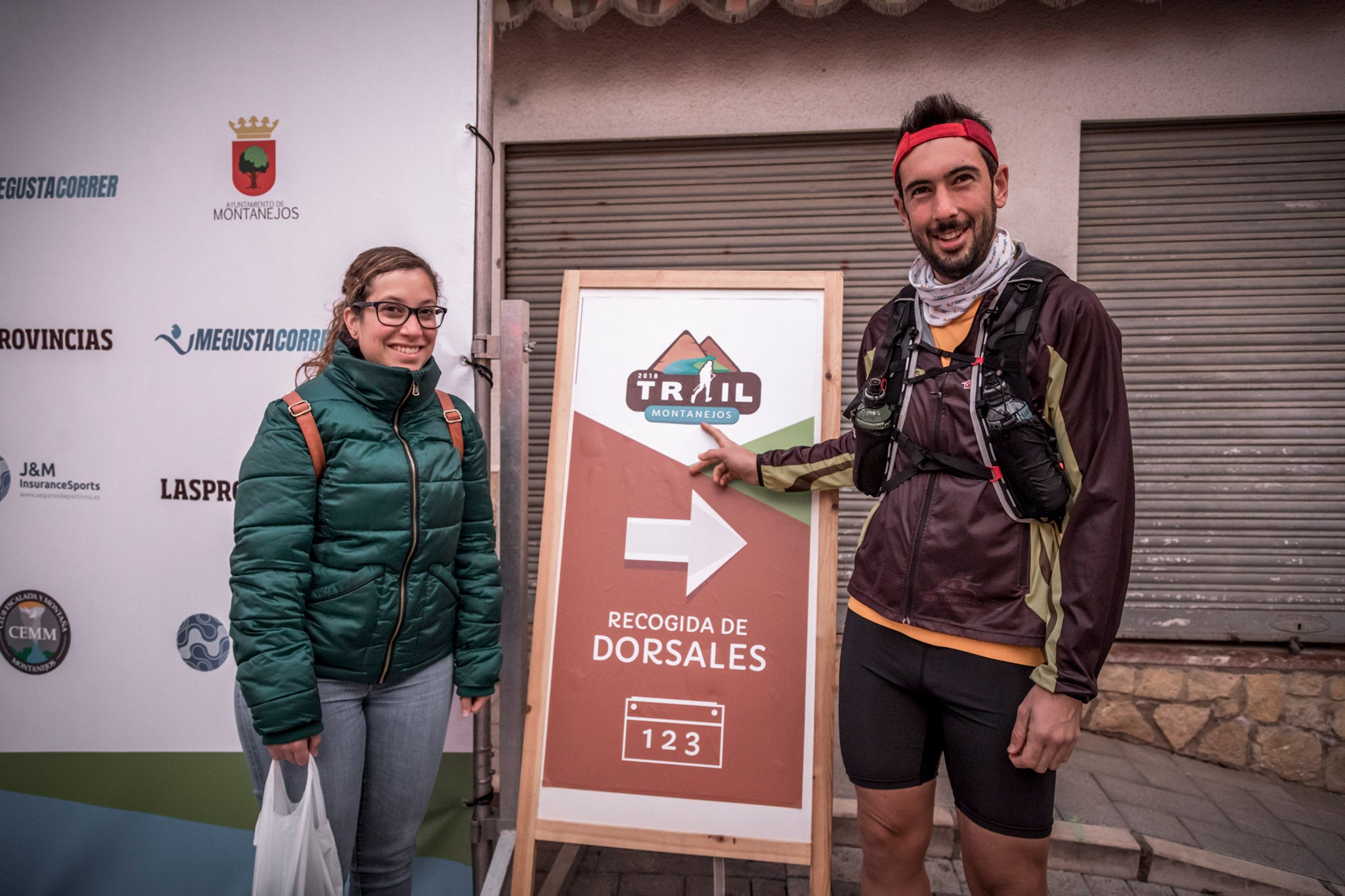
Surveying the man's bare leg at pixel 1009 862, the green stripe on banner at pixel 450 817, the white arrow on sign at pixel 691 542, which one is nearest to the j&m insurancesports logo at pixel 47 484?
the green stripe on banner at pixel 450 817

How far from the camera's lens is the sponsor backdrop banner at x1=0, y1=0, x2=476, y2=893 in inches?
90.2

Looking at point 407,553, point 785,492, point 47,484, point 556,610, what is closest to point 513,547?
point 556,610

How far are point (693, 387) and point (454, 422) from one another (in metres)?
0.76

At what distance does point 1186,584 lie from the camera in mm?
3865


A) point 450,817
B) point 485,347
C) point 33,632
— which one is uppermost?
point 485,347

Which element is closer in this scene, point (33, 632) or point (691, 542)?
point (691, 542)

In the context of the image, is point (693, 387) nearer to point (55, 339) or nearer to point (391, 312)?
point (391, 312)

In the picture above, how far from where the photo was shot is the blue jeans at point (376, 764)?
5.82 ft

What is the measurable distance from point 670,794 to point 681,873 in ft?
3.16

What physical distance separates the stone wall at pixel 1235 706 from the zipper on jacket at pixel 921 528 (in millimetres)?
2832

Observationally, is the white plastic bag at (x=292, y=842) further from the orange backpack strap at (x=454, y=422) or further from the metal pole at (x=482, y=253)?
the orange backpack strap at (x=454, y=422)

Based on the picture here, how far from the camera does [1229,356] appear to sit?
3.84 m

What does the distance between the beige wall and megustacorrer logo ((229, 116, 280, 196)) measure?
1.96 meters

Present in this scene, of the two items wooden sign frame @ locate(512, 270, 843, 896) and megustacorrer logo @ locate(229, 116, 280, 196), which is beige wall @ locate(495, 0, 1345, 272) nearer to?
megustacorrer logo @ locate(229, 116, 280, 196)
